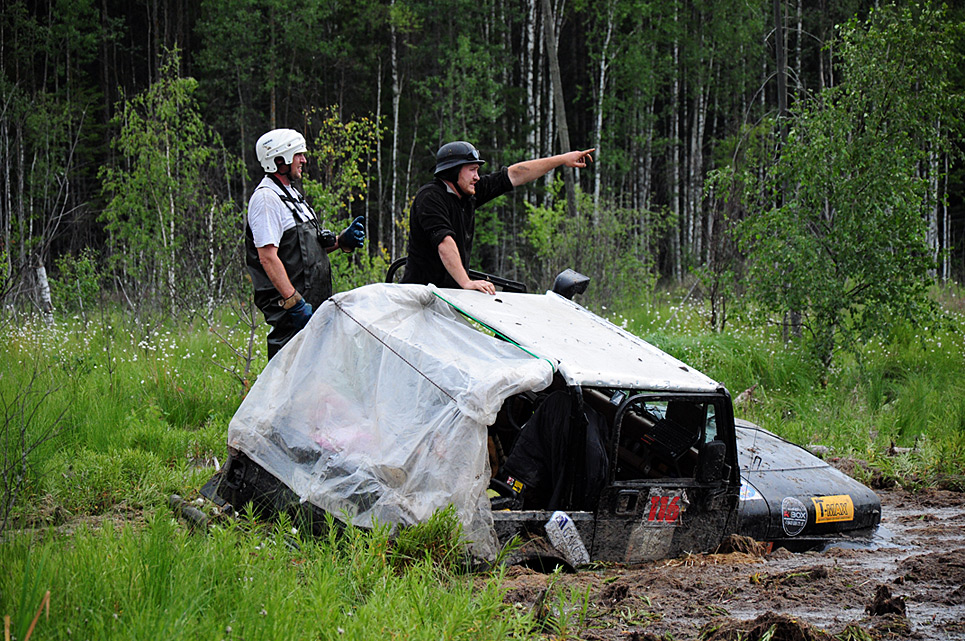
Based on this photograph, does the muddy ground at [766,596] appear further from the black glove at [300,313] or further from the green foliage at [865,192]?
the green foliage at [865,192]

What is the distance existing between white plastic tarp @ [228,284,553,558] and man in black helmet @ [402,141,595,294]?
91cm

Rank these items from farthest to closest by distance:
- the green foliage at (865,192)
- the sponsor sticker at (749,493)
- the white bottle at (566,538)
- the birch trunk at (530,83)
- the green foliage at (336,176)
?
the birch trunk at (530,83), the green foliage at (336,176), the green foliage at (865,192), the sponsor sticker at (749,493), the white bottle at (566,538)

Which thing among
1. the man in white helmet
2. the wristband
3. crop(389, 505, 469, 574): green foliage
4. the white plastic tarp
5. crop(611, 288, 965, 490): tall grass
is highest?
the man in white helmet

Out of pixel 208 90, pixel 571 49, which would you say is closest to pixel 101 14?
pixel 208 90

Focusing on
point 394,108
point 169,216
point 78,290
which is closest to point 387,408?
point 169,216

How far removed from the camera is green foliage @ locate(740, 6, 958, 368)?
876cm

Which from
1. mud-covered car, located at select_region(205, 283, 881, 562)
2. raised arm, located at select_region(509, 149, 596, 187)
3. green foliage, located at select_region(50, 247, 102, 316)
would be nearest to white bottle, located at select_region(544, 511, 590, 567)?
mud-covered car, located at select_region(205, 283, 881, 562)

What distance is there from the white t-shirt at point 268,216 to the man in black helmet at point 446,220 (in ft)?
2.73

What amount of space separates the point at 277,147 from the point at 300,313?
113 centimetres

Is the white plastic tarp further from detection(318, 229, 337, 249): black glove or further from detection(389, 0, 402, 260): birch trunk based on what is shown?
detection(389, 0, 402, 260): birch trunk

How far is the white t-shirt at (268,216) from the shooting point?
5.07m

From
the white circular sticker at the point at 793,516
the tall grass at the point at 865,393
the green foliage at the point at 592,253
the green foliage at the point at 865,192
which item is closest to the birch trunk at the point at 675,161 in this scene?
the green foliage at the point at 592,253

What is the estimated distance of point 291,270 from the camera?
5273 millimetres

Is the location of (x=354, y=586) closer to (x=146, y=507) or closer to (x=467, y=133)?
(x=146, y=507)
